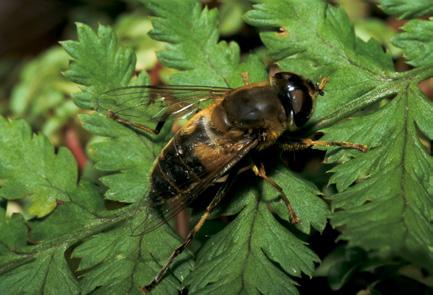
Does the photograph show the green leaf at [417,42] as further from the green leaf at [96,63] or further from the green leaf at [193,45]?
the green leaf at [96,63]

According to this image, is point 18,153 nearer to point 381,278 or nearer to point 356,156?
point 356,156

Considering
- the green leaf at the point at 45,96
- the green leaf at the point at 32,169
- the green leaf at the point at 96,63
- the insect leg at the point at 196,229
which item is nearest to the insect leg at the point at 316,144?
the insect leg at the point at 196,229

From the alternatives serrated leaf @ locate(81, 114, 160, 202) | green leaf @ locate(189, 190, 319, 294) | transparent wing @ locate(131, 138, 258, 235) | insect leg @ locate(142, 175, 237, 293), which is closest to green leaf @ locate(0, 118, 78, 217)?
serrated leaf @ locate(81, 114, 160, 202)

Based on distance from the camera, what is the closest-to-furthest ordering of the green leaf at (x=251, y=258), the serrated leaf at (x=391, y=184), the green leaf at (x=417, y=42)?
1. the serrated leaf at (x=391, y=184)
2. the green leaf at (x=251, y=258)
3. the green leaf at (x=417, y=42)

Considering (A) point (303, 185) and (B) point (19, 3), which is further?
(B) point (19, 3)

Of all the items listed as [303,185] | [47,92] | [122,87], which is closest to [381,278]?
[303,185]

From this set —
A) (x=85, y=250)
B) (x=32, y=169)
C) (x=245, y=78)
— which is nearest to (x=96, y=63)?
(x=32, y=169)

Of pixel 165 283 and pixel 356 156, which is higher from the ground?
pixel 356 156

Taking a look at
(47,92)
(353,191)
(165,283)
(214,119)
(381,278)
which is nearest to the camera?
(353,191)
